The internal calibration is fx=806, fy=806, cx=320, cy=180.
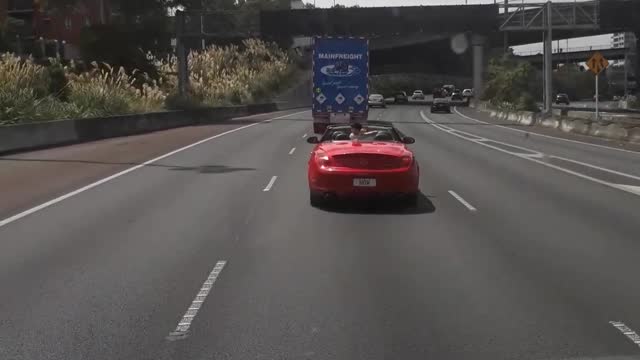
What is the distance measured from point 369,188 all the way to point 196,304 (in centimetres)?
540

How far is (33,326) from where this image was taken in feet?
20.0

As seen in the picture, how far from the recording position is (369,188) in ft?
38.5

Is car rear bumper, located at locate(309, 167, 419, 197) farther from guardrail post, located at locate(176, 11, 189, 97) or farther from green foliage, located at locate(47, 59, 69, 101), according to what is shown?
guardrail post, located at locate(176, 11, 189, 97)

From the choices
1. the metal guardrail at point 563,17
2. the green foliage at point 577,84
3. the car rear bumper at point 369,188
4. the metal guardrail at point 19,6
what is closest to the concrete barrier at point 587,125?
the metal guardrail at point 563,17

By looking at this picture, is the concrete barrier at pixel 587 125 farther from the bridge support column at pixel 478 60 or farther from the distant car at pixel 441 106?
the bridge support column at pixel 478 60

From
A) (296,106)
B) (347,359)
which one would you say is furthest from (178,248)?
(296,106)

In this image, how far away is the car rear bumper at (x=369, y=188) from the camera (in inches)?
461

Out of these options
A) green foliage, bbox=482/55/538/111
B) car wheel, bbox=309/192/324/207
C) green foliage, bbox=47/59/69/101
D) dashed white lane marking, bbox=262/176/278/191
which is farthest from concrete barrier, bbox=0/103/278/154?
green foliage, bbox=482/55/538/111

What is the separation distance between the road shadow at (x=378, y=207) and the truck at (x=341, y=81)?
1703cm

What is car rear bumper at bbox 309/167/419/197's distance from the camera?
38.4ft

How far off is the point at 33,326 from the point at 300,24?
59.6 metres

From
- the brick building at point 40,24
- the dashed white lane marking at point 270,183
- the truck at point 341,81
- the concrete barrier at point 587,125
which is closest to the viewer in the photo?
the dashed white lane marking at point 270,183

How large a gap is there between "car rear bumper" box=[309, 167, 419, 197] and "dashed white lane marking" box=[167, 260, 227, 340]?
3.68 metres

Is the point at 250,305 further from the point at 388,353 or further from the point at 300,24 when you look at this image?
the point at 300,24
